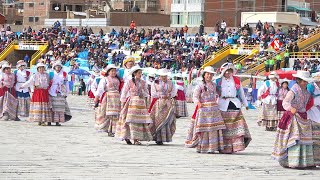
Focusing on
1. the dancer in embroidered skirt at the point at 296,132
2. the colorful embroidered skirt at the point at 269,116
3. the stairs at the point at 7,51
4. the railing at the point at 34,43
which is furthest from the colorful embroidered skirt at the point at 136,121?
the stairs at the point at 7,51

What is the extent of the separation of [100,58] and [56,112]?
114ft

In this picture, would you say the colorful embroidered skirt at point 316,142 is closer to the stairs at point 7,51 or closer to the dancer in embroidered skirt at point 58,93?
the dancer in embroidered skirt at point 58,93

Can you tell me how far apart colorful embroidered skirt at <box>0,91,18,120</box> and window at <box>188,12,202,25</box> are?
168 feet

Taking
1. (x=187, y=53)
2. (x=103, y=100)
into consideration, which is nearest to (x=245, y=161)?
(x=103, y=100)

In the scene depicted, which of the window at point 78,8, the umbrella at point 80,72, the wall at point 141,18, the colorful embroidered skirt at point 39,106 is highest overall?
the window at point 78,8

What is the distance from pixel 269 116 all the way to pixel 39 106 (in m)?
6.25

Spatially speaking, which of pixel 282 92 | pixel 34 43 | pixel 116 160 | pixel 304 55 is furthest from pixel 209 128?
pixel 34 43

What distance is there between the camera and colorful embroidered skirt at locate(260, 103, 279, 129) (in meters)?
27.6

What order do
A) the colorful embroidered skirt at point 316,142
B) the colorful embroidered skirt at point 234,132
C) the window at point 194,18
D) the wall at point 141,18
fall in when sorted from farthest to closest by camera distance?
1. the wall at point 141,18
2. the window at point 194,18
3. the colorful embroidered skirt at point 234,132
4. the colorful embroidered skirt at point 316,142

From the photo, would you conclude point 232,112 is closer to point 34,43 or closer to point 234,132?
point 234,132

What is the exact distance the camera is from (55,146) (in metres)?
18.9

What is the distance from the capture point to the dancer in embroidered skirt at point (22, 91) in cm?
2820

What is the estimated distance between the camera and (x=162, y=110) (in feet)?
66.8

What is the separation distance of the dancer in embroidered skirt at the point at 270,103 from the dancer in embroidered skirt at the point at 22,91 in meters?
6.43
